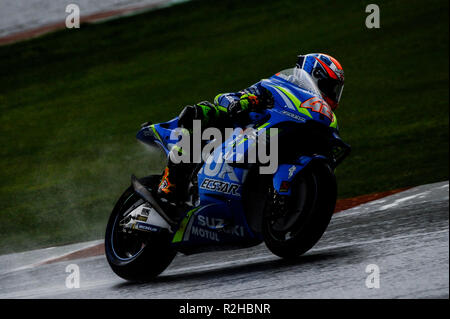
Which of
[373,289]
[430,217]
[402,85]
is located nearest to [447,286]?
[373,289]

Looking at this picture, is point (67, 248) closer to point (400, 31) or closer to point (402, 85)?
point (402, 85)

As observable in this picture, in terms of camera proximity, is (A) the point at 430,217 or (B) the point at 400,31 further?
(B) the point at 400,31

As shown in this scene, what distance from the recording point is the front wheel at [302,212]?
4582mm

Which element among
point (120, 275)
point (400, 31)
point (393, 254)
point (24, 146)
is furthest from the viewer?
point (400, 31)

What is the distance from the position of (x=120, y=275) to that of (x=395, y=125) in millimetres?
7291

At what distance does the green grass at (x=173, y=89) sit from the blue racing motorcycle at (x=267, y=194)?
3322 mm

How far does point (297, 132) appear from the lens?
4730 millimetres

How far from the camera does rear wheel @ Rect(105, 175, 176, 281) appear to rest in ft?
17.1

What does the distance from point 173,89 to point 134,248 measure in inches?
440

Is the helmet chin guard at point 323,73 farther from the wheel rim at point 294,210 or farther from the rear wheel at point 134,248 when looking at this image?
the rear wheel at point 134,248

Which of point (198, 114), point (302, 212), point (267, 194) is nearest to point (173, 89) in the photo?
point (198, 114)

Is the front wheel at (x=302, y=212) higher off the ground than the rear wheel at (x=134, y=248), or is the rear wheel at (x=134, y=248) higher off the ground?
the front wheel at (x=302, y=212)

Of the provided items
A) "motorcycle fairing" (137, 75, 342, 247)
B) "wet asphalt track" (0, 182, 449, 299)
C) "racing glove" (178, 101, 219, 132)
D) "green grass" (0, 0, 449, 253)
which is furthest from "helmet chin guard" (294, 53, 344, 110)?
"green grass" (0, 0, 449, 253)

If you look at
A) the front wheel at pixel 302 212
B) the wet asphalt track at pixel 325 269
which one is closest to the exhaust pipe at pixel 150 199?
the wet asphalt track at pixel 325 269
